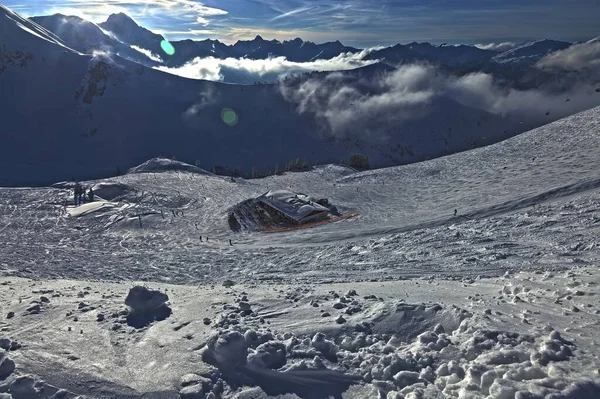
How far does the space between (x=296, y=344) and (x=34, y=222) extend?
27968mm

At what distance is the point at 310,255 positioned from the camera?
73.7ft

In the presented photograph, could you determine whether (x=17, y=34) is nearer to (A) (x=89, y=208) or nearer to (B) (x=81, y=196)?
(B) (x=81, y=196)

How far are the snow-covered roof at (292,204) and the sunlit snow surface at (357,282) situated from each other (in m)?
2.59

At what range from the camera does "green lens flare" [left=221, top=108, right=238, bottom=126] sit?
15675cm

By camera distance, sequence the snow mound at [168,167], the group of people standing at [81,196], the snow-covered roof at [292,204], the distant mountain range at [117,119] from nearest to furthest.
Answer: the snow-covered roof at [292,204], the group of people standing at [81,196], the snow mound at [168,167], the distant mountain range at [117,119]

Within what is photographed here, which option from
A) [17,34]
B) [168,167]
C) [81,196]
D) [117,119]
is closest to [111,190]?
[81,196]

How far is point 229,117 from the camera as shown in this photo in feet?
522

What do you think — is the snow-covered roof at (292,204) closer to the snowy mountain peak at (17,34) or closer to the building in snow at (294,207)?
the building in snow at (294,207)

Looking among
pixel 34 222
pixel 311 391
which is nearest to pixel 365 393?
pixel 311 391

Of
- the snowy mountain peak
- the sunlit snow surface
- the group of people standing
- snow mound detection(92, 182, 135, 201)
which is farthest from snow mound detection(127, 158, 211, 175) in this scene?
the snowy mountain peak

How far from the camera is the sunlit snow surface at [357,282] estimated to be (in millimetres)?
7996

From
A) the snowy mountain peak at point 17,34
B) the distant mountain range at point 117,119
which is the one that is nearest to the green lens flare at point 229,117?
the distant mountain range at point 117,119

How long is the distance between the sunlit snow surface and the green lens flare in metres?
120

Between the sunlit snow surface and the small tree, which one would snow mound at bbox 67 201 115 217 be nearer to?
the sunlit snow surface
